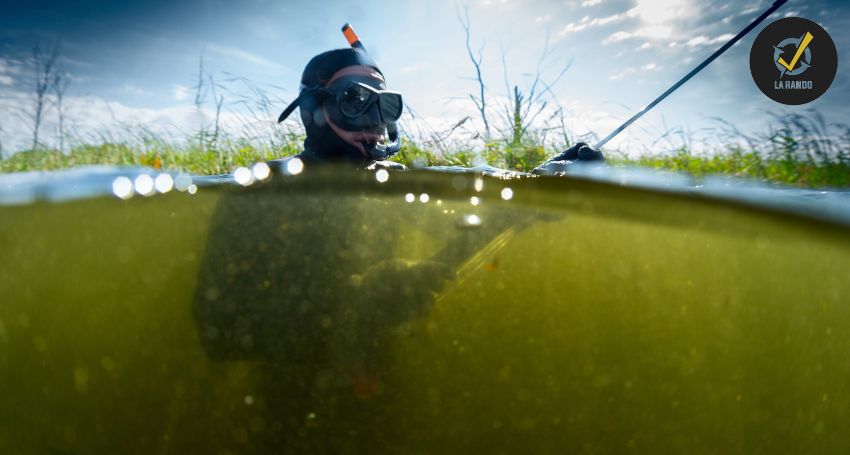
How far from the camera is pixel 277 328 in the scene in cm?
541

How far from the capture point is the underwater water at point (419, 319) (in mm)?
4262

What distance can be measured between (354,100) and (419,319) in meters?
1.84

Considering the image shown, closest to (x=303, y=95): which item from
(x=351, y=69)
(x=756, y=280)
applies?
(x=351, y=69)

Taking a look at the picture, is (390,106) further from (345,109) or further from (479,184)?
(479,184)

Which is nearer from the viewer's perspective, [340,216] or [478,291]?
[340,216]

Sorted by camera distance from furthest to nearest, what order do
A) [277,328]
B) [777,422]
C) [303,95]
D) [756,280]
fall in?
[756,280]
[777,422]
[277,328]
[303,95]

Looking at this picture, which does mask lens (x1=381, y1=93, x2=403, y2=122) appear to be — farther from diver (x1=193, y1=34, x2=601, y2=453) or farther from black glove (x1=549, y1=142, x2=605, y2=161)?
black glove (x1=549, y1=142, x2=605, y2=161)

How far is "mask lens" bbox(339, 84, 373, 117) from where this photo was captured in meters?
3.67

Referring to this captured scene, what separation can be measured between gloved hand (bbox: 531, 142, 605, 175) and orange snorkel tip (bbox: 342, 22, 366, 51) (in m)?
2.14

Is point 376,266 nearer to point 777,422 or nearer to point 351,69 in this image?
point 351,69

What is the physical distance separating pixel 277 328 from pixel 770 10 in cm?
579

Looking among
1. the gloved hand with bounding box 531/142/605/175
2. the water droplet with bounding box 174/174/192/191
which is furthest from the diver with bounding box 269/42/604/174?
the water droplet with bounding box 174/174/192/191

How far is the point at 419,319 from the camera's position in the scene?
321cm

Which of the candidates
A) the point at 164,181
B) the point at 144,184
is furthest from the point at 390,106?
the point at 144,184
